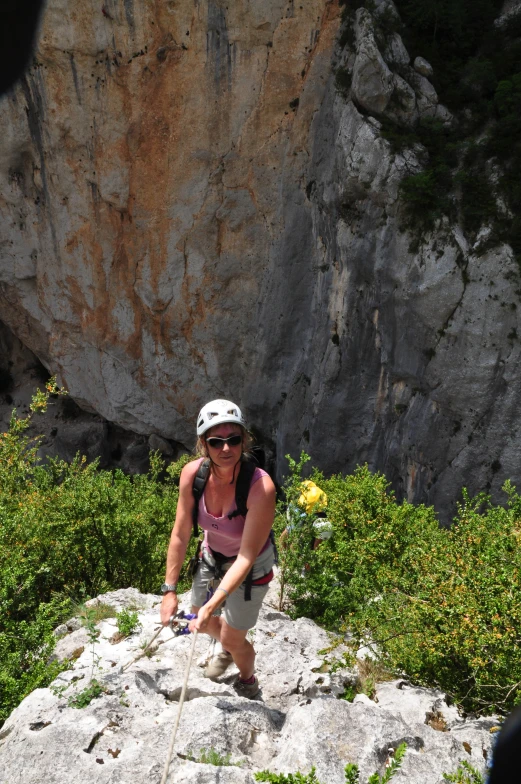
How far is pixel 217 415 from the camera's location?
307cm

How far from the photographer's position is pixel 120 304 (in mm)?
17625

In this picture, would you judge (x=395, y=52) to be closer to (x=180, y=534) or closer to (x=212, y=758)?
(x=180, y=534)

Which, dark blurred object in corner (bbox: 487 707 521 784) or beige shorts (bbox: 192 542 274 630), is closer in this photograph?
dark blurred object in corner (bbox: 487 707 521 784)

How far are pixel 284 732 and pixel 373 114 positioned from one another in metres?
11.1

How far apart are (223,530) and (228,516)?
11 centimetres

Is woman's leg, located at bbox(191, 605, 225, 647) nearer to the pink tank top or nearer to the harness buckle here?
the harness buckle

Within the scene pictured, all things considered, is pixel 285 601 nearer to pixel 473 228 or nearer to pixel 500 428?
pixel 500 428

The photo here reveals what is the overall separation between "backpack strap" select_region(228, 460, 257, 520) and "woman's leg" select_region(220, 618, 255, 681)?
67cm

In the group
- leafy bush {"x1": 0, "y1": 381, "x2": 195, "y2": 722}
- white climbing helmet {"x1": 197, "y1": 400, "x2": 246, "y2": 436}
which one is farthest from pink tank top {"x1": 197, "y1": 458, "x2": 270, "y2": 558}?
leafy bush {"x1": 0, "y1": 381, "x2": 195, "y2": 722}

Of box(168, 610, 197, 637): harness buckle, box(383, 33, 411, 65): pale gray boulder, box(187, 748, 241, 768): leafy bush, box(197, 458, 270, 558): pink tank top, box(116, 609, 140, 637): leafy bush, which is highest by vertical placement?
box(383, 33, 411, 65): pale gray boulder

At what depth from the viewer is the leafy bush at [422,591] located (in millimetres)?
3229

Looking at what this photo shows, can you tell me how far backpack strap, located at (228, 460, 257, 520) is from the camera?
3072 millimetres

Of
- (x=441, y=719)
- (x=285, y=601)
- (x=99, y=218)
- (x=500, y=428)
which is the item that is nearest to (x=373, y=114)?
(x=500, y=428)

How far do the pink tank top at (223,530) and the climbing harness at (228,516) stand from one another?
3 cm
